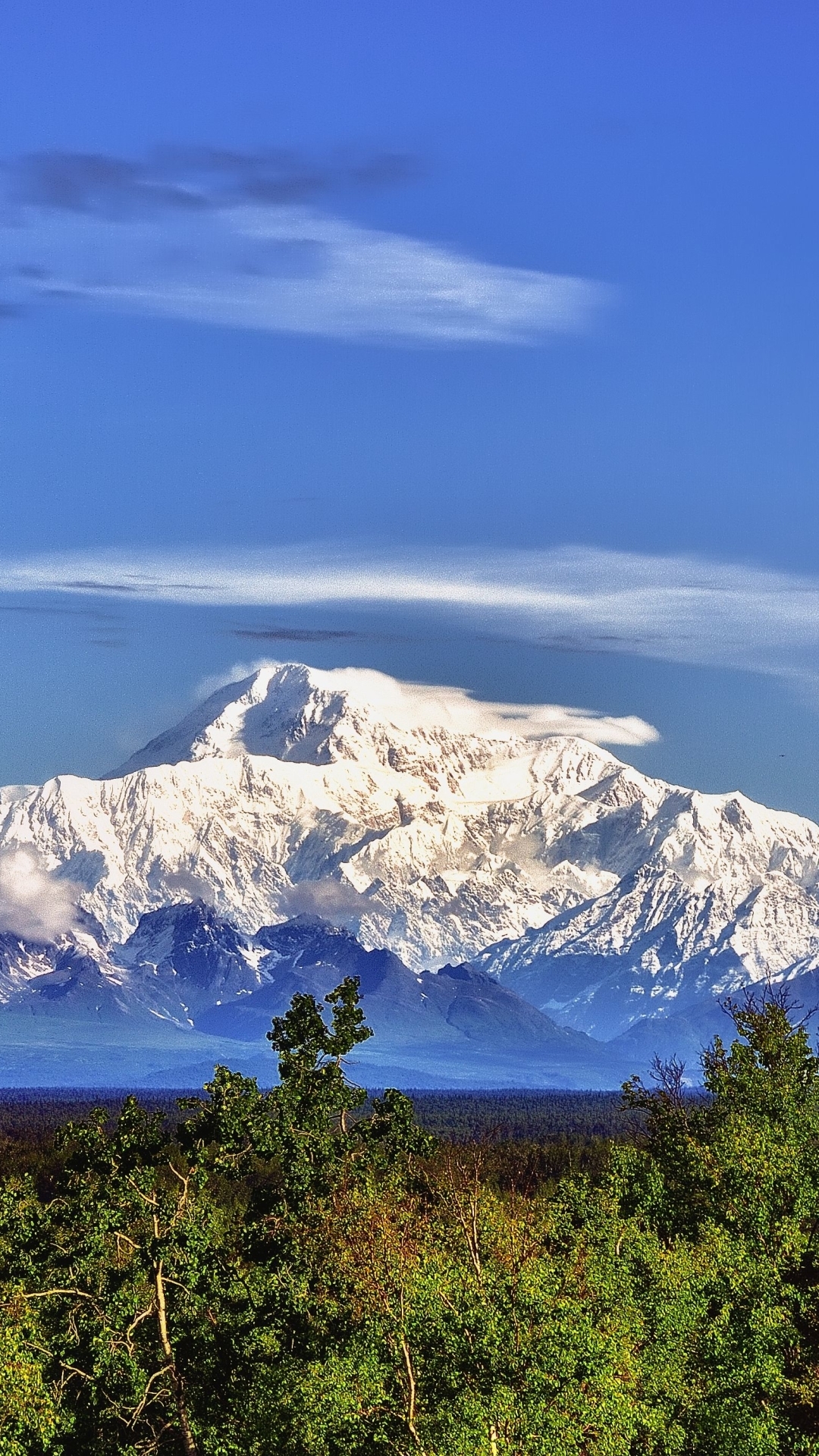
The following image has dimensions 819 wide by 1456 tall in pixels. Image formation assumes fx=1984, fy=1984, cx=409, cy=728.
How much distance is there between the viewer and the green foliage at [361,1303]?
182ft

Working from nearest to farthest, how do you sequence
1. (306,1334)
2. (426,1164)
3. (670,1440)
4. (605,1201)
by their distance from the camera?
(670,1440) < (306,1334) < (605,1201) < (426,1164)

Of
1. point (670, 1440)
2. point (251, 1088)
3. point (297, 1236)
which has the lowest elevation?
point (670, 1440)

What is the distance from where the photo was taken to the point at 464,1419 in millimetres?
53906

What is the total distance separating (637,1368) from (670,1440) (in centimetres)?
219

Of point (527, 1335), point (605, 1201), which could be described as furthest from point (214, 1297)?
point (605, 1201)

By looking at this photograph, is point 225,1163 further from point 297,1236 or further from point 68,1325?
point 68,1325

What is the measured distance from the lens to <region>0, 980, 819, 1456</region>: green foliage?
55.5 m

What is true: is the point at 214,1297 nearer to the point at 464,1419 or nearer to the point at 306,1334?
the point at 306,1334

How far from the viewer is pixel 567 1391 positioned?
54.1 m

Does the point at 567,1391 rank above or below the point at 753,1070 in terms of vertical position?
below

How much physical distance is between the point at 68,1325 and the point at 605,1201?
2502cm

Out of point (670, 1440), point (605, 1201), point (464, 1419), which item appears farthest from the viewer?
point (605, 1201)

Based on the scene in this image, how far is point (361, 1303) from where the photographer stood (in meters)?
59.4

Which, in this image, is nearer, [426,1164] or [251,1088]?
[251,1088]
